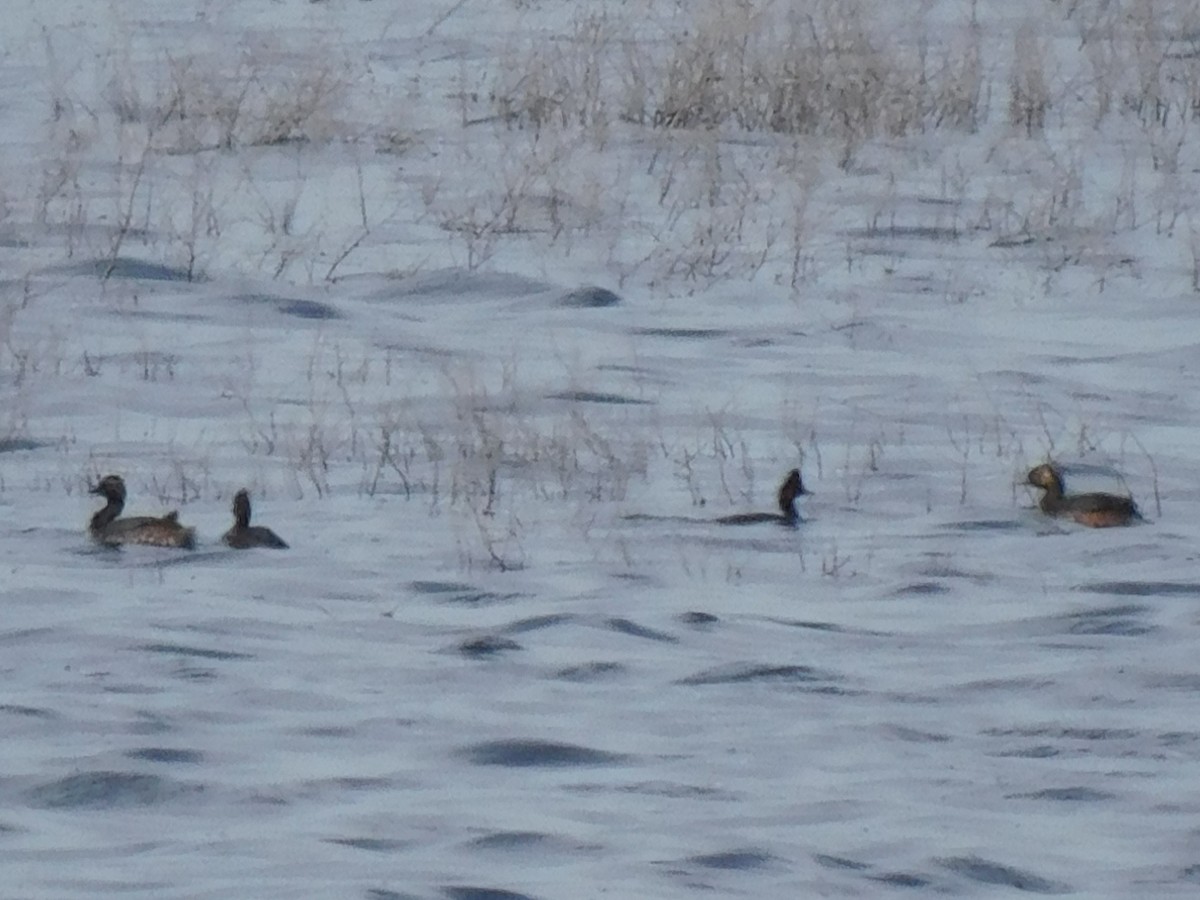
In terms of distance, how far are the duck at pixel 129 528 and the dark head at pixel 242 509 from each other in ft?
0.38

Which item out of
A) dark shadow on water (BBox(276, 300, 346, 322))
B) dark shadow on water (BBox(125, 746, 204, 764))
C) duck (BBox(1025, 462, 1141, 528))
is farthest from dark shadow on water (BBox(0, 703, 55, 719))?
dark shadow on water (BBox(276, 300, 346, 322))

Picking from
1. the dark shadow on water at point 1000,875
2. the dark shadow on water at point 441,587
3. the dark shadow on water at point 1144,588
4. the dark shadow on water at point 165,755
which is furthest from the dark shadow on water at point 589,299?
the dark shadow on water at point 1000,875

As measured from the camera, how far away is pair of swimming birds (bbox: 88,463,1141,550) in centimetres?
653

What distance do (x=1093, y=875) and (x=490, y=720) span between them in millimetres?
1330

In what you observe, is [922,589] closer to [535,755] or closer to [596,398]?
[535,755]

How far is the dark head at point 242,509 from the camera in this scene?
6.60m

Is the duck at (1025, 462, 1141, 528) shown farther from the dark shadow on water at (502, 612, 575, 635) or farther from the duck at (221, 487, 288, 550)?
the duck at (221, 487, 288, 550)

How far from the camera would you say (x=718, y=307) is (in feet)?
33.5

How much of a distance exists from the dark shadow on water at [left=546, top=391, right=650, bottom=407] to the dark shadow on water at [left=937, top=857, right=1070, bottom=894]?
4424 mm

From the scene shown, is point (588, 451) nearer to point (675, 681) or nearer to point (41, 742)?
point (675, 681)

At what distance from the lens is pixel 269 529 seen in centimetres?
665

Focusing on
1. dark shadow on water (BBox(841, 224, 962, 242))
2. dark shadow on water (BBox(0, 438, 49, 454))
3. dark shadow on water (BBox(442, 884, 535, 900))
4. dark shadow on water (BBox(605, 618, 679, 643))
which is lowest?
dark shadow on water (BBox(442, 884, 535, 900))

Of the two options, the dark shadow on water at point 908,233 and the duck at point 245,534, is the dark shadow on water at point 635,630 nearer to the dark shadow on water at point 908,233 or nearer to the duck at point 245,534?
the duck at point 245,534

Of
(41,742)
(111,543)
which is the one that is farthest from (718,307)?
(41,742)
